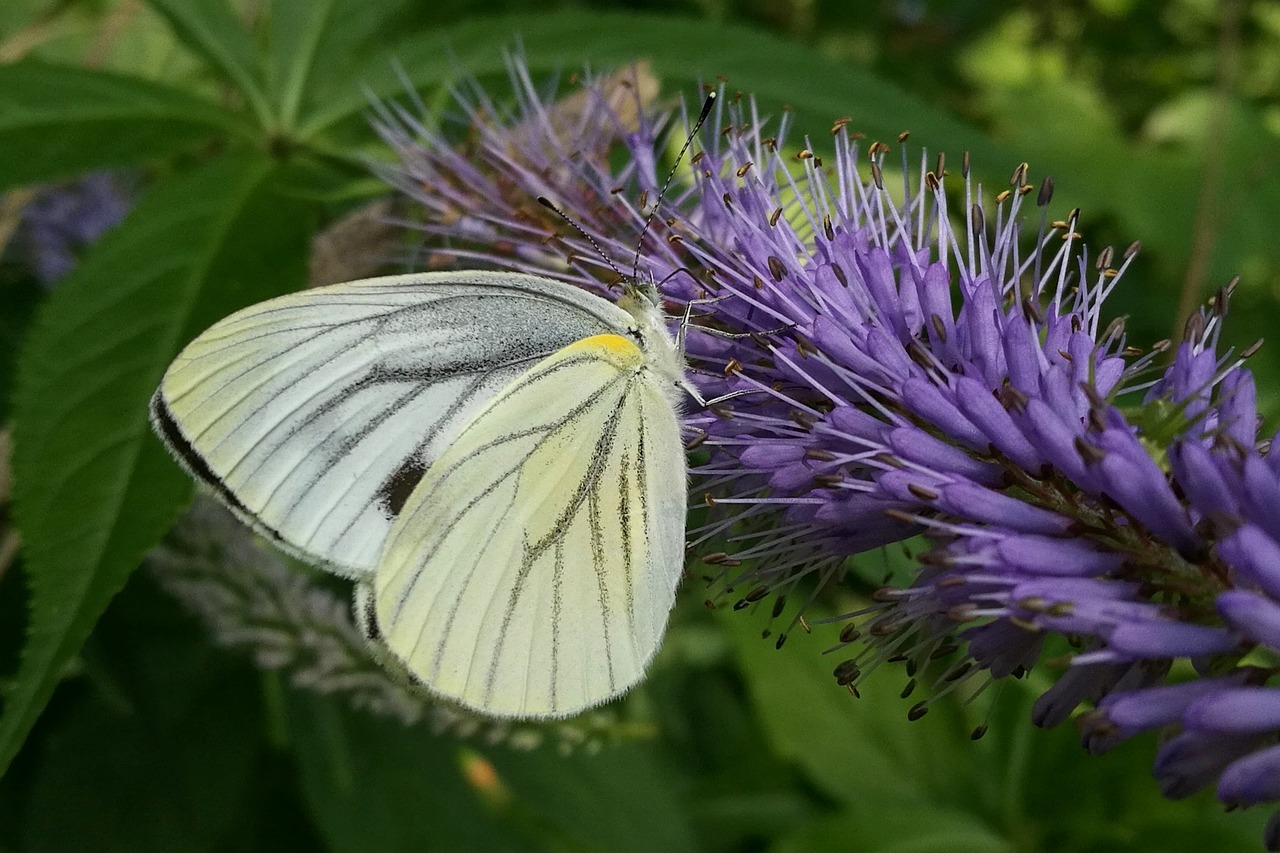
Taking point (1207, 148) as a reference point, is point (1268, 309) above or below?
below

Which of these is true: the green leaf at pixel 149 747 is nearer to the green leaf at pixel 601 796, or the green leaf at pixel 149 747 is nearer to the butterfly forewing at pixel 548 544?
the green leaf at pixel 601 796

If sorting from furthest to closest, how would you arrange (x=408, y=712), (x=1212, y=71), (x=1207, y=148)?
(x=1212, y=71), (x=1207, y=148), (x=408, y=712)

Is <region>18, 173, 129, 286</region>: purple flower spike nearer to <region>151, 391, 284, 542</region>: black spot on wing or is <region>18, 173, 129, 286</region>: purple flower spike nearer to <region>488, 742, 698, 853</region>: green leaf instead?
<region>151, 391, 284, 542</region>: black spot on wing

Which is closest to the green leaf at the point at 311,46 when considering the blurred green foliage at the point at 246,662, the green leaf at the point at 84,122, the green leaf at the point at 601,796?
the blurred green foliage at the point at 246,662

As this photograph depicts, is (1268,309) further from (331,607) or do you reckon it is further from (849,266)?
(331,607)

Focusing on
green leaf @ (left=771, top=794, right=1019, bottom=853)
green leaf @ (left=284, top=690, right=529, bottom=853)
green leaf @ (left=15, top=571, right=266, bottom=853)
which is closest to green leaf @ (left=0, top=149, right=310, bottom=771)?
green leaf @ (left=15, top=571, right=266, bottom=853)

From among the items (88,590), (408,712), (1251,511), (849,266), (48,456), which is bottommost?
(408,712)

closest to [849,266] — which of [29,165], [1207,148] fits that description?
[29,165]
